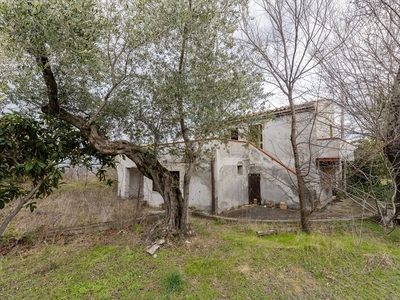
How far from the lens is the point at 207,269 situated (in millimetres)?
4543

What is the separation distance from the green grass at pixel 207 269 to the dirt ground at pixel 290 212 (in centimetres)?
282

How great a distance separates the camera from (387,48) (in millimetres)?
5270

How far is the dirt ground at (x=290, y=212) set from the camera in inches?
354

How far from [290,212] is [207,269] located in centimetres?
725

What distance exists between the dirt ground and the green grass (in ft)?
9.26

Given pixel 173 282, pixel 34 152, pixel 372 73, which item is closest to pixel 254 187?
pixel 372 73

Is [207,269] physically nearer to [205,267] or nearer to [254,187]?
[205,267]

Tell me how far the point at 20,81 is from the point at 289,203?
12.1m

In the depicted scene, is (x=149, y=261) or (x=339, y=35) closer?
(x=149, y=261)

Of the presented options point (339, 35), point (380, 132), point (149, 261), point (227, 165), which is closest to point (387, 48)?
point (339, 35)

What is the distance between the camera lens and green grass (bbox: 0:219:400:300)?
3.86 meters

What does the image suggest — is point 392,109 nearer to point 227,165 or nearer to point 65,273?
point 227,165

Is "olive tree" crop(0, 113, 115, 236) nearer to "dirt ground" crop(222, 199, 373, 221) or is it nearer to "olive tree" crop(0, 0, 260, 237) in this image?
"olive tree" crop(0, 0, 260, 237)

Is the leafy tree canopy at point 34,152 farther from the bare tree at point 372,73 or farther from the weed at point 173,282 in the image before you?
the bare tree at point 372,73
